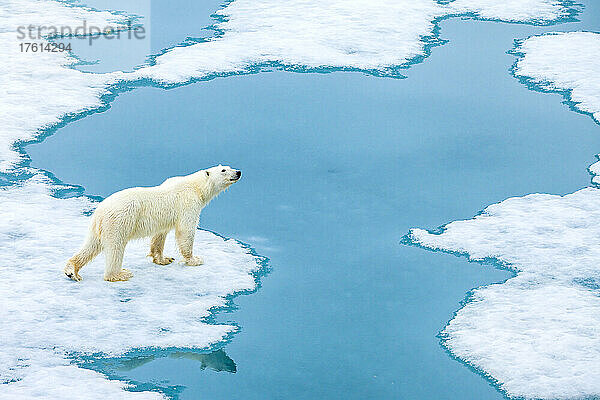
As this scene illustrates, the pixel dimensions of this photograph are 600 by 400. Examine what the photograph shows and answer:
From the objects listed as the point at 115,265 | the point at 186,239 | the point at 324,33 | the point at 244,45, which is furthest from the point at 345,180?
the point at 324,33

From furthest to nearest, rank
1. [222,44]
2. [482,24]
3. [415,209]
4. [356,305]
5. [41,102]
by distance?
1. [482,24]
2. [222,44]
3. [41,102]
4. [415,209]
5. [356,305]

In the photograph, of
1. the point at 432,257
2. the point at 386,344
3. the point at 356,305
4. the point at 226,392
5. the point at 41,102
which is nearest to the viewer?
the point at 226,392

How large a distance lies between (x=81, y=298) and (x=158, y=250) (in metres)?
0.61

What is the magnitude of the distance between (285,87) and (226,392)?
4.13 metres

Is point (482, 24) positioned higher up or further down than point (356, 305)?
higher up

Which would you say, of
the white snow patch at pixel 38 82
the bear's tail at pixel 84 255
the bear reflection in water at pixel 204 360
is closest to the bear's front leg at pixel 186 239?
the bear's tail at pixel 84 255

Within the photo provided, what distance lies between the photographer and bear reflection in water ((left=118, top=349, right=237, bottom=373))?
439 cm

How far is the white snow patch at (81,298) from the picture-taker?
14.2 feet

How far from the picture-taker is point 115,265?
5031 millimetres

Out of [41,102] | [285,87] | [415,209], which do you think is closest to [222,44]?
[285,87]

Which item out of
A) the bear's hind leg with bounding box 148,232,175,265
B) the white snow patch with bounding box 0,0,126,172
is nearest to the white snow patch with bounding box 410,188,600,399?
the bear's hind leg with bounding box 148,232,175,265

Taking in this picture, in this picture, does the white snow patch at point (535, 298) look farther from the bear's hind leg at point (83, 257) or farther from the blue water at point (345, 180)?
the bear's hind leg at point (83, 257)

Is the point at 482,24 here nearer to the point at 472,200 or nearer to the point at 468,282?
the point at 472,200

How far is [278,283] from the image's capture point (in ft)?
17.1
